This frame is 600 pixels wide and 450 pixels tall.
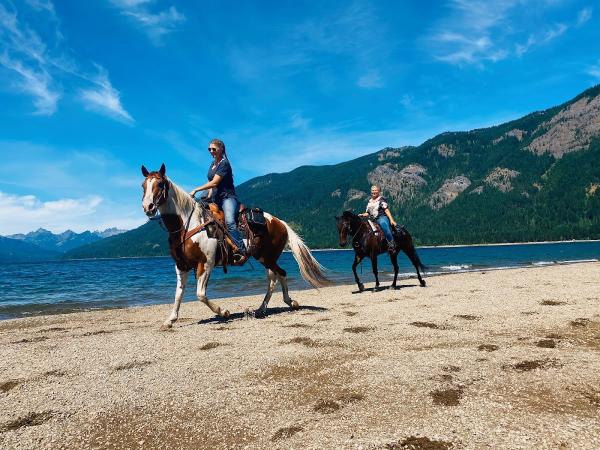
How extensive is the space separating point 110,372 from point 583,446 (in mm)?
6974

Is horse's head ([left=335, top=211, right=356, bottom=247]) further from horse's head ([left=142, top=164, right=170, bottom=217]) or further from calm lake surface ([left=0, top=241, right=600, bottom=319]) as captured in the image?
horse's head ([left=142, top=164, right=170, bottom=217])

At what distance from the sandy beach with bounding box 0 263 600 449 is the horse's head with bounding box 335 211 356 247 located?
7.77 m

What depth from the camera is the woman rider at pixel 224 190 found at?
1132cm

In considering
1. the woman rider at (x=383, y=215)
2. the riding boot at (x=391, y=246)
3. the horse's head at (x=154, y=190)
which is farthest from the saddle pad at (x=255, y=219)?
the riding boot at (x=391, y=246)

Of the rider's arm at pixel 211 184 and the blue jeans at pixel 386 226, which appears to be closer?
the rider's arm at pixel 211 184

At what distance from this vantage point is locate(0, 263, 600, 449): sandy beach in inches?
167

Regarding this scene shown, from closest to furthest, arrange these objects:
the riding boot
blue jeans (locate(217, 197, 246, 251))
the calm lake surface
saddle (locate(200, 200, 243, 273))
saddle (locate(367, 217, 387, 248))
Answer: saddle (locate(200, 200, 243, 273))
blue jeans (locate(217, 197, 246, 251))
saddle (locate(367, 217, 387, 248))
the riding boot
the calm lake surface

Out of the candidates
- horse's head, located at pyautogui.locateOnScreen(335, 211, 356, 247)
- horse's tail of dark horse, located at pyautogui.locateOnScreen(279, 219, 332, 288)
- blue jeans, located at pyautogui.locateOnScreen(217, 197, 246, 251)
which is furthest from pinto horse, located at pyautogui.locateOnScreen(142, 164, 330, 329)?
horse's head, located at pyautogui.locateOnScreen(335, 211, 356, 247)

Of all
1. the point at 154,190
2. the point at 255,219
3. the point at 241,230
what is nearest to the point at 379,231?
the point at 255,219

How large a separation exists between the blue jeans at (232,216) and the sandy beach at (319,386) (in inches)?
104

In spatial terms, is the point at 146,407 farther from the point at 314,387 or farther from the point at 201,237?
the point at 201,237

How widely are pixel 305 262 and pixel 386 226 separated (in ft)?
20.7

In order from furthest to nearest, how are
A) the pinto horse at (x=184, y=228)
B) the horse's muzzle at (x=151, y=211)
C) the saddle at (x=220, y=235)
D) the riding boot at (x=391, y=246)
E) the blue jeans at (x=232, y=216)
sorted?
the riding boot at (x=391, y=246) → the blue jeans at (x=232, y=216) → the saddle at (x=220, y=235) → the pinto horse at (x=184, y=228) → the horse's muzzle at (x=151, y=211)

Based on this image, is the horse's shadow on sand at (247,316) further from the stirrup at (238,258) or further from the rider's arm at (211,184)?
the rider's arm at (211,184)
